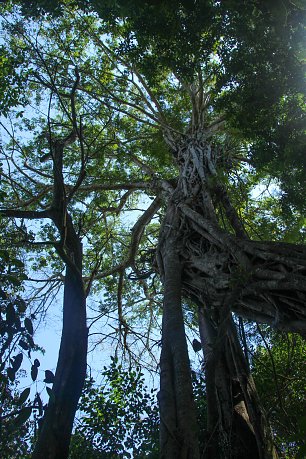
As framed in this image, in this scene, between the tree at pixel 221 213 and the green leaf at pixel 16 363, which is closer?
the green leaf at pixel 16 363

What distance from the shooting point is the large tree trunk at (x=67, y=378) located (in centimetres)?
211

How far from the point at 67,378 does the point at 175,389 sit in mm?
889

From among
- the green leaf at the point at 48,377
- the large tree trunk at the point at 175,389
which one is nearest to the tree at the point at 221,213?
the large tree trunk at the point at 175,389

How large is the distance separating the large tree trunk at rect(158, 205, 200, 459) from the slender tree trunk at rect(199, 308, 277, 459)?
0.20 meters

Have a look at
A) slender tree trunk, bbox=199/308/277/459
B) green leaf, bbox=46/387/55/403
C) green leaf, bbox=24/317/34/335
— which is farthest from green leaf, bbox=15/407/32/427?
slender tree trunk, bbox=199/308/277/459

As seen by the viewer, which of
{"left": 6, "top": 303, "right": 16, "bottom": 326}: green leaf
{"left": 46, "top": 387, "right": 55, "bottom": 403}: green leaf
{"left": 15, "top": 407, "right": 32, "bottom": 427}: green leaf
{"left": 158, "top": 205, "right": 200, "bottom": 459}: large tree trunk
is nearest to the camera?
{"left": 15, "top": 407, "right": 32, "bottom": 427}: green leaf

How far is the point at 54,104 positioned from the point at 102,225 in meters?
2.95

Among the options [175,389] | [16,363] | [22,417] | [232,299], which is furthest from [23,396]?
[232,299]

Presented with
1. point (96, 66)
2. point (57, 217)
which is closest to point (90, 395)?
point (57, 217)

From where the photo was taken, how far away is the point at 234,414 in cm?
344

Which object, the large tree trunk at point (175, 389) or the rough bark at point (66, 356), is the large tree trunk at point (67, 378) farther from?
the large tree trunk at point (175, 389)

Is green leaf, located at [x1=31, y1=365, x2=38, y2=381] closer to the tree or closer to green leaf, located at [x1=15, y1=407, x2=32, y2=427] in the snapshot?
green leaf, located at [x1=15, y1=407, x2=32, y2=427]

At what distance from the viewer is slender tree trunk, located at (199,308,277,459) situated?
10.0 ft

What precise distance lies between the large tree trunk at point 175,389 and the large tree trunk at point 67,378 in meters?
0.67
